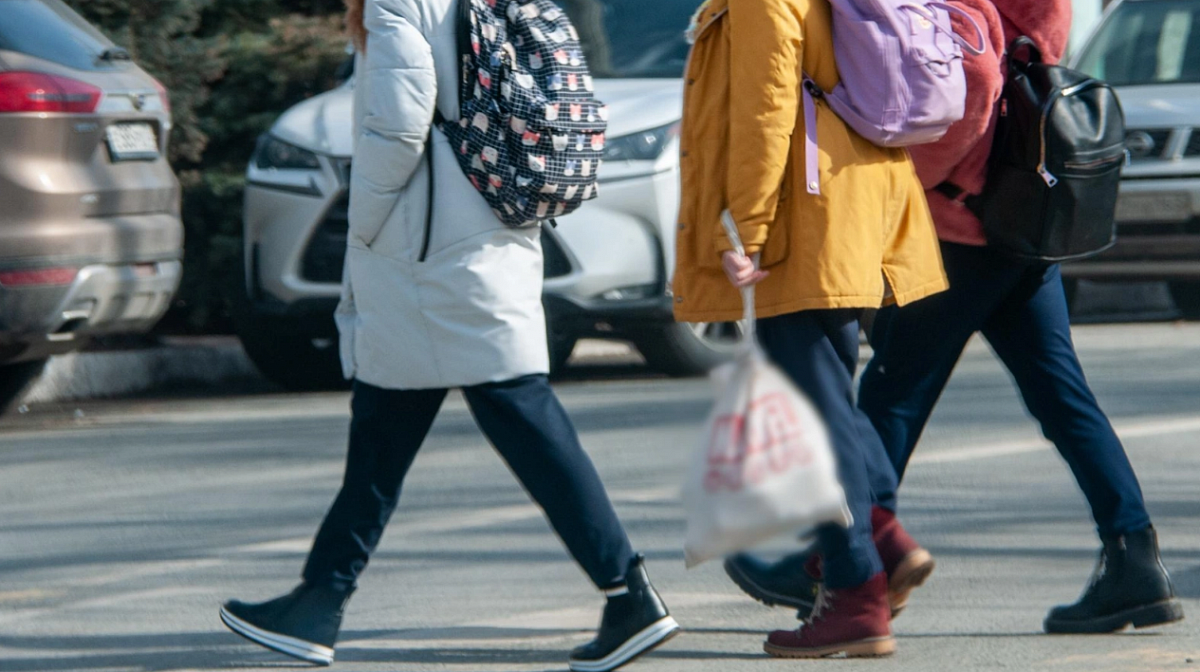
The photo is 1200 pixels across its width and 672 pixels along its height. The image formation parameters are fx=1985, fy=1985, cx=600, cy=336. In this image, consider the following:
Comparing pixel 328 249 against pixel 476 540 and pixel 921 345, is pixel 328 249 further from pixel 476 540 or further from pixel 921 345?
pixel 921 345

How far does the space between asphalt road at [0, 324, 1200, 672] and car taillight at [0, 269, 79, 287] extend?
681 mm

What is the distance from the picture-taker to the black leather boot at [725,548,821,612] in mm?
4508

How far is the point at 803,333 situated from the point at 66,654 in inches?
73.1

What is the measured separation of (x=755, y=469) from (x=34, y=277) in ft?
15.2

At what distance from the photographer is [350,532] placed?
436 centimetres

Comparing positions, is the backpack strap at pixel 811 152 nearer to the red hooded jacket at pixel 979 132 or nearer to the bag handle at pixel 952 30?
the bag handle at pixel 952 30

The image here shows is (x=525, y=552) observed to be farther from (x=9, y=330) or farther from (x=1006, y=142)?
(x=9, y=330)

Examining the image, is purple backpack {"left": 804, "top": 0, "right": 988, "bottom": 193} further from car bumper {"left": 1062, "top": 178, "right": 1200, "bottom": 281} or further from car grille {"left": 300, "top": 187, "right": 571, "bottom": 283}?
car bumper {"left": 1062, "top": 178, "right": 1200, "bottom": 281}

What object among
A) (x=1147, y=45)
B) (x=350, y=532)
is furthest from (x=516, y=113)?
(x=1147, y=45)

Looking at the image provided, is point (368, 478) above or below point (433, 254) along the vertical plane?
below

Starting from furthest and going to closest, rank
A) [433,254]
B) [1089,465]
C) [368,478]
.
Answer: [1089,465] < [368,478] < [433,254]

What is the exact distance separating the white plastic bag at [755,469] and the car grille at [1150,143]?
819cm

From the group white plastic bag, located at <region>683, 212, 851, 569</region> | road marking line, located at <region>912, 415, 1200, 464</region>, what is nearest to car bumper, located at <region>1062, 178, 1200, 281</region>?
road marking line, located at <region>912, 415, 1200, 464</region>

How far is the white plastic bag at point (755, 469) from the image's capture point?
3586mm
